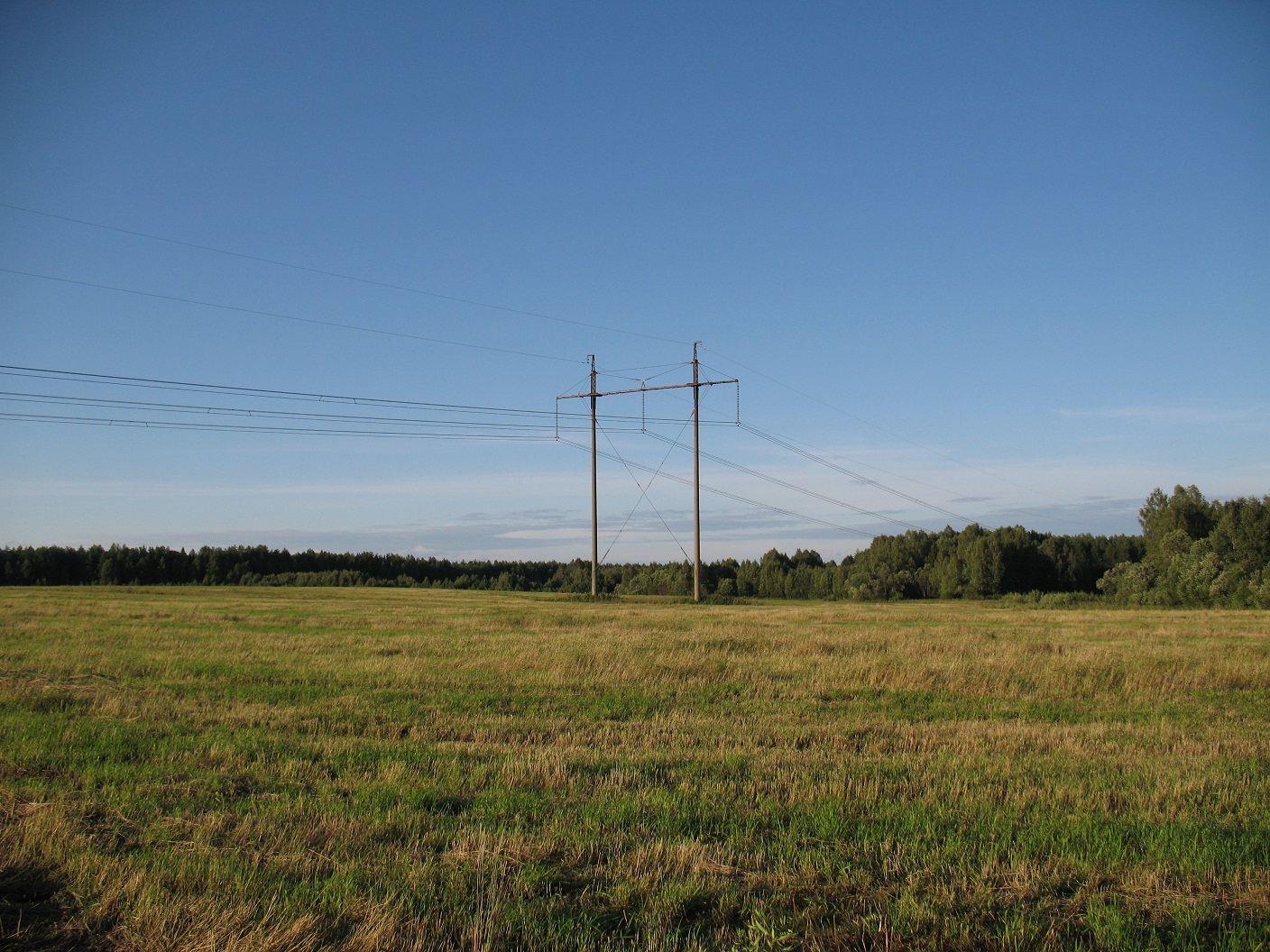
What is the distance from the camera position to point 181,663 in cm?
1923

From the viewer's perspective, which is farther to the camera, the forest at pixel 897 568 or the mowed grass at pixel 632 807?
the forest at pixel 897 568

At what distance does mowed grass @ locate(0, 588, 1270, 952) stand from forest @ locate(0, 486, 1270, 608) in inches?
2519

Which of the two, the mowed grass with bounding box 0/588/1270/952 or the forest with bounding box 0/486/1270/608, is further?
the forest with bounding box 0/486/1270/608

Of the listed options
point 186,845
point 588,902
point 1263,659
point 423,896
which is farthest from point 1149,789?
point 1263,659

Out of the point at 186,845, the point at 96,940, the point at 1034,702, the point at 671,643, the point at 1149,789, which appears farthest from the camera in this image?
the point at 671,643

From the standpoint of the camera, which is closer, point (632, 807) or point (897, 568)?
point (632, 807)

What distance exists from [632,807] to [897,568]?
126 m

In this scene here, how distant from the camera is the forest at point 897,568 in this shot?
3044 inches

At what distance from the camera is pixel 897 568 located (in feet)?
420

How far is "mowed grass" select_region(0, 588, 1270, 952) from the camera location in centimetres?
565

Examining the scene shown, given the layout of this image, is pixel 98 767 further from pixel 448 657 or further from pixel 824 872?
pixel 448 657

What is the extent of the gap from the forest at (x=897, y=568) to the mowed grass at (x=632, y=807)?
64.0 metres

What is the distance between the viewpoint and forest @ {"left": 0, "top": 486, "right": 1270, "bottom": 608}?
7731 centimetres

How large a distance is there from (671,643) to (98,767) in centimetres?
1635
